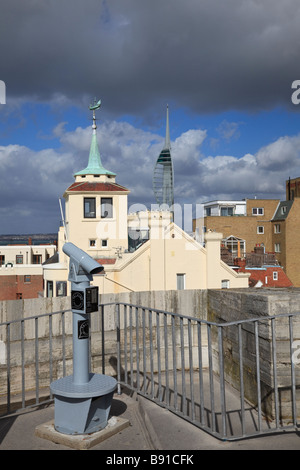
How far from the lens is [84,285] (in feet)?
17.9

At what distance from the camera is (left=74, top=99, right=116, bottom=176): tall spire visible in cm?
3891

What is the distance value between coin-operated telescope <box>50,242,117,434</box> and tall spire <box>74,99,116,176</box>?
3380 centimetres

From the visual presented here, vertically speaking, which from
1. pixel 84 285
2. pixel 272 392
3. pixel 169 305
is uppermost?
pixel 84 285

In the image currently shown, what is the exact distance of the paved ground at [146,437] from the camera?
498cm

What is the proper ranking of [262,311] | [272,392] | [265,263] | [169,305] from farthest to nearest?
[265,263] → [169,305] → [262,311] → [272,392]

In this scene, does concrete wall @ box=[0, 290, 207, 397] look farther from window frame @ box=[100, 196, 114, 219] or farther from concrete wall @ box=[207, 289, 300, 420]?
window frame @ box=[100, 196, 114, 219]

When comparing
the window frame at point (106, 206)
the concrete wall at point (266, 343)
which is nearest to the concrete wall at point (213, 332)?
the concrete wall at point (266, 343)

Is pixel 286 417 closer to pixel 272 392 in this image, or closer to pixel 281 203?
pixel 272 392

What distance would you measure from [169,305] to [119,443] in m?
3.62

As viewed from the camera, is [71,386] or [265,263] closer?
[71,386]

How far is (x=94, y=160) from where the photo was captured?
41.5m

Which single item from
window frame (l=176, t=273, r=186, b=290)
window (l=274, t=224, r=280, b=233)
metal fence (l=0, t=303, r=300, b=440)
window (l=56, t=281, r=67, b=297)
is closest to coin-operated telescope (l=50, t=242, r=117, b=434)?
metal fence (l=0, t=303, r=300, b=440)

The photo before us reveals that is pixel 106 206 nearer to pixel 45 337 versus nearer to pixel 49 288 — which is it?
pixel 49 288
